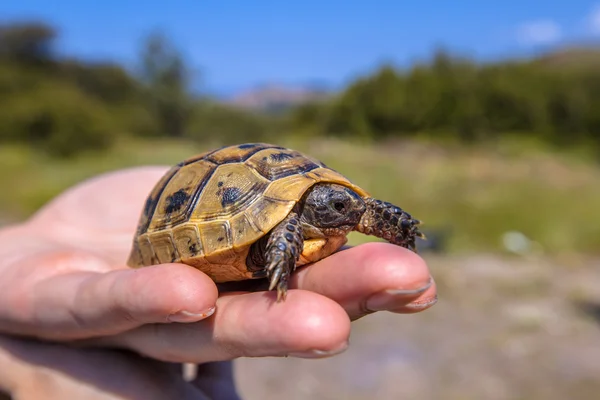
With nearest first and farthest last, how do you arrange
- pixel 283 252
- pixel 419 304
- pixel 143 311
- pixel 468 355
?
pixel 419 304 → pixel 143 311 → pixel 283 252 → pixel 468 355

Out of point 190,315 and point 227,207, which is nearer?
point 190,315

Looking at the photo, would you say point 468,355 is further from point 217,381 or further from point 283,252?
point 283,252

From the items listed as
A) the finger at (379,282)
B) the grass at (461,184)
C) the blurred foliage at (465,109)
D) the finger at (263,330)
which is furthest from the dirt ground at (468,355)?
the blurred foliage at (465,109)

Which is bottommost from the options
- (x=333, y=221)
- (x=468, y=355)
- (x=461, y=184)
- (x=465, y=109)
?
(x=468, y=355)

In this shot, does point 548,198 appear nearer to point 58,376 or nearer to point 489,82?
point 489,82

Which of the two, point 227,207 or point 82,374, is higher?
point 227,207

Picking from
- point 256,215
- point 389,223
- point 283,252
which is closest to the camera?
point 283,252

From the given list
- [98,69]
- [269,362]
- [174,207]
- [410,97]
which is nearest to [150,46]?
[98,69]

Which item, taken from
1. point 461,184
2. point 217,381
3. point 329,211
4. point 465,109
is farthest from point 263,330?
point 465,109
